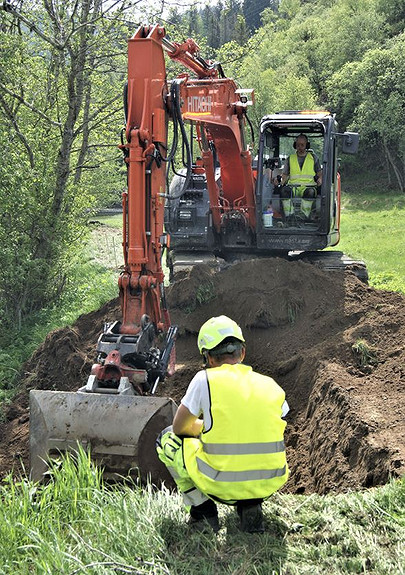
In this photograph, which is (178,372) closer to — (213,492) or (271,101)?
(213,492)

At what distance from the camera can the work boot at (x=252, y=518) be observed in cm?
385

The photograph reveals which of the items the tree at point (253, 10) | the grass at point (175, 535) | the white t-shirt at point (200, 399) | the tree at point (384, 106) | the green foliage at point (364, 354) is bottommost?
the grass at point (175, 535)

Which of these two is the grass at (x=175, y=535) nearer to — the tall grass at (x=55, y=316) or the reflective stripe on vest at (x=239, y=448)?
the reflective stripe on vest at (x=239, y=448)

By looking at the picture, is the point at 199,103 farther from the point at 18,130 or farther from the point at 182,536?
the point at 182,536

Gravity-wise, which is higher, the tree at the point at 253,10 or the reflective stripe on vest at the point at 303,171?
the tree at the point at 253,10

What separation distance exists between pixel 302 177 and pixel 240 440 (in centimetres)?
678

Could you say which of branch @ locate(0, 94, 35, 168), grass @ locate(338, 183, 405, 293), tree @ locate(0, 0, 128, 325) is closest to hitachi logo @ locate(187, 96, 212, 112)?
tree @ locate(0, 0, 128, 325)

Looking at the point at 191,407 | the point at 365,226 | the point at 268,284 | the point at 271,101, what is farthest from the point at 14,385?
the point at 271,101

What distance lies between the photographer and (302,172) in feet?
32.6

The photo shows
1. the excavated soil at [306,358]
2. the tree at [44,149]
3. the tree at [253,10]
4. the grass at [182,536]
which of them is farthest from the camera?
the tree at [253,10]

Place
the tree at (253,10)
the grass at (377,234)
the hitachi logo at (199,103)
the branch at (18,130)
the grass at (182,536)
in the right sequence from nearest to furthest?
1. the grass at (182,536)
2. the hitachi logo at (199,103)
3. the branch at (18,130)
4. the grass at (377,234)
5. the tree at (253,10)

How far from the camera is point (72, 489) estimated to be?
14.2 ft

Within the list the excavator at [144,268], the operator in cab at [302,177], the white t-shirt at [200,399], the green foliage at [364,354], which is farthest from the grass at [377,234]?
the white t-shirt at [200,399]

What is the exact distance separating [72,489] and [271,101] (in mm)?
37050
